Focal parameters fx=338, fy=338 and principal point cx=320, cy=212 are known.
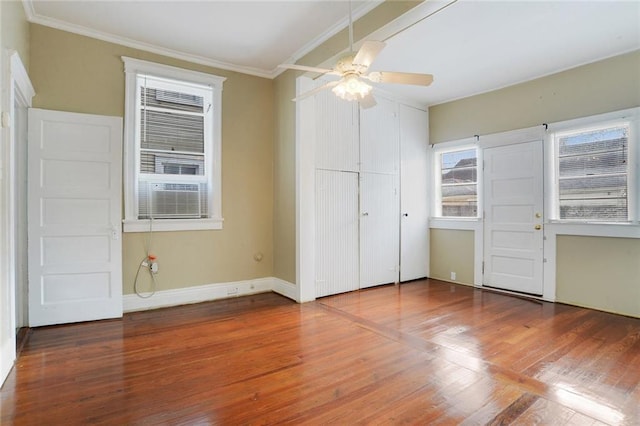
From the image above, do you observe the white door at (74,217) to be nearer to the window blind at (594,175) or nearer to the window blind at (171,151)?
the window blind at (171,151)

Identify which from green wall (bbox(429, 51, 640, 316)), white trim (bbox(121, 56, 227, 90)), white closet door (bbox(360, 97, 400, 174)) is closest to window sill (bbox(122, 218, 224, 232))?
white trim (bbox(121, 56, 227, 90))

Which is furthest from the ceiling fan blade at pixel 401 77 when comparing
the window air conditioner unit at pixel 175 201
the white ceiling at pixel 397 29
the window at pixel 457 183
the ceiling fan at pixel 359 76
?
the window at pixel 457 183

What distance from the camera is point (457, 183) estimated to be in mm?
5609

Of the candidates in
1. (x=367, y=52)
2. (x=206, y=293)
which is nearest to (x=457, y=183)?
(x=367, y=52)

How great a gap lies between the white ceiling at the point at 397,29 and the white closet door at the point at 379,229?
170 centimetres

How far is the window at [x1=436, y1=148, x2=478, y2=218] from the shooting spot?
5.39m

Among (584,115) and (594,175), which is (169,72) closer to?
(584,115)

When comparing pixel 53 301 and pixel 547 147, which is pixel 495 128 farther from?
pixel 53 301

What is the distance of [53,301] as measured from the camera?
3.44 m

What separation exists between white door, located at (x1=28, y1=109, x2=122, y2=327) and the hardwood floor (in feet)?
0.92

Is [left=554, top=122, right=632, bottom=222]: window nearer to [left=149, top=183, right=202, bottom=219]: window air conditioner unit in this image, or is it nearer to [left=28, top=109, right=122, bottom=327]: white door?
[left=149, top=183, right=202, bottom=219]: window air conditioner unit

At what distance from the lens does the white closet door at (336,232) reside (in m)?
4.59

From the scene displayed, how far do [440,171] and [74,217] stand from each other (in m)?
5.28

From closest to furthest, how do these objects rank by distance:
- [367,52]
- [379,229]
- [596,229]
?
[367,52] → [596,229] → [379,229]
